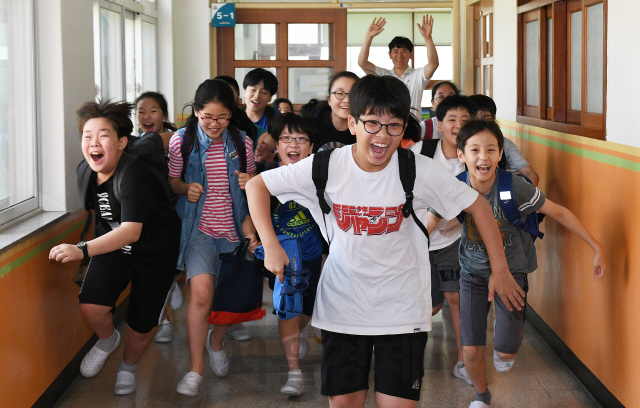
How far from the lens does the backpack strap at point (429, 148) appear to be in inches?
133

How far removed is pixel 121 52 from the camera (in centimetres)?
515

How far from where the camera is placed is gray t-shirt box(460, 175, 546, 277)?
277cm

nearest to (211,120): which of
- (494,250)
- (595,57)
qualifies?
(494,250)

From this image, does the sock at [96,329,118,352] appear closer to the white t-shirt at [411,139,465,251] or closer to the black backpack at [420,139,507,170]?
the white t-shirt at [411,139,465,251]

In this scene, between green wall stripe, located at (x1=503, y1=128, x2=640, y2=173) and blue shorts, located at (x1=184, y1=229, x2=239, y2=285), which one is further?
blue shorts, located at (x1=184, y1=229, x2=239, y2=285)

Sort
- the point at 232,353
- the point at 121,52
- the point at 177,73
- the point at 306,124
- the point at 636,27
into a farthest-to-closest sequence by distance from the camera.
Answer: the point at 177,73 → the point at 121,52 → the point at 232,353 → the point at 306,124 → the point at 636,27

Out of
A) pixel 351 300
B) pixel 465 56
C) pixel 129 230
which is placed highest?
pixel 465 56

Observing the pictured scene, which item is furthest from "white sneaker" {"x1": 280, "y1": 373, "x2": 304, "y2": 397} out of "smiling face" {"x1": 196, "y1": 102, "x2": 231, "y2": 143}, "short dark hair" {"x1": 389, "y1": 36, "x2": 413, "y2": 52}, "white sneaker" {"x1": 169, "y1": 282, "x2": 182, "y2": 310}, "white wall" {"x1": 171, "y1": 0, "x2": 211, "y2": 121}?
"white wall" {"x1": 171, "y1": 0, "x2": 211, "y2": 121}

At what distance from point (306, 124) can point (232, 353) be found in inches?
53.0

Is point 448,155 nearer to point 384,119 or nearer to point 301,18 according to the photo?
point 384,119

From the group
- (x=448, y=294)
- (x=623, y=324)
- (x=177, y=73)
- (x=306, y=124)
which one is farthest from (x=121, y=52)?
(x=623, y=324)

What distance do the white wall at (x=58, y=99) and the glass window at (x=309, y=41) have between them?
3.92m

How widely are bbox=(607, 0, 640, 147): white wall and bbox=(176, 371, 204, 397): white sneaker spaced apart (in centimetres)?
208

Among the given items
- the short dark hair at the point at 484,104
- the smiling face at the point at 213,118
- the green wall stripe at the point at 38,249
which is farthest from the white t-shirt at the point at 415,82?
the green wall stripe at the point at 38,249
